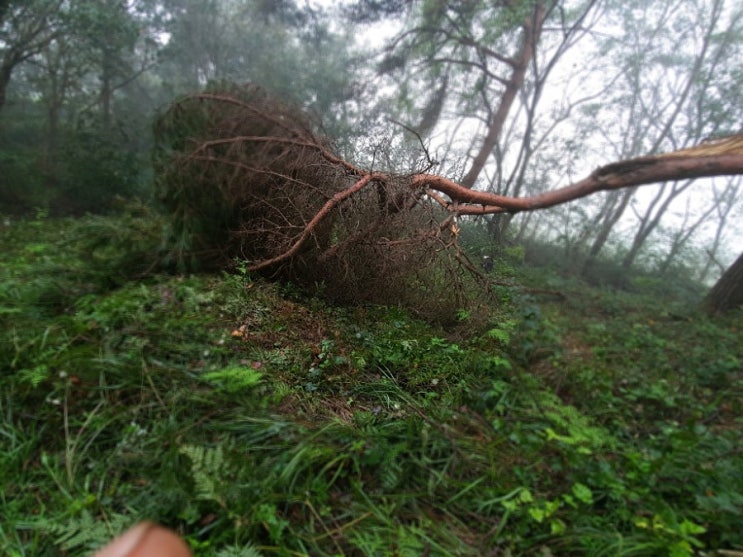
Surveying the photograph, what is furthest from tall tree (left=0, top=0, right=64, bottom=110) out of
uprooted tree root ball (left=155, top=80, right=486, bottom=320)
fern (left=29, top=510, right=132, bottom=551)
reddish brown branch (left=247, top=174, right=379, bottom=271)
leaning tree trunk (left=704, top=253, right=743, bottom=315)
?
leaning tree trunk (left=704, top=253, right=743, bottom=315)

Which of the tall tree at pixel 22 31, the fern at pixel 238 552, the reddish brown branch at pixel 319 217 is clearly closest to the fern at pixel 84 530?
the fern at pixel 238 552

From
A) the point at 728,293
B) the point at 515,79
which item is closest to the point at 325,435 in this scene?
the point at 728,293

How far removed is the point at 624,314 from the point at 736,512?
5.45m

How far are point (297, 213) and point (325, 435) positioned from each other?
252 centimetres

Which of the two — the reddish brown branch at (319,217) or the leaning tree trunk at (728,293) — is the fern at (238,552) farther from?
the leaning tree trunk at (728,293)

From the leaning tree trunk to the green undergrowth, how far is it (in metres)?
3.73

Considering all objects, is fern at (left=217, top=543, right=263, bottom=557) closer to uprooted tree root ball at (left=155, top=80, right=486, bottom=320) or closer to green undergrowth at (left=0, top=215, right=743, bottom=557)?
green undergrowth at (left=0, top=215, right=743, bottom=557)

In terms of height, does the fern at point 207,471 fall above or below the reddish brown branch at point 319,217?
below

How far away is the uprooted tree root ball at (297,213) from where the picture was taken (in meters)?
3.61

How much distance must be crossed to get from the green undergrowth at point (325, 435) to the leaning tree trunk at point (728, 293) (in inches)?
147

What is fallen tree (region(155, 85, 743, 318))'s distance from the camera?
Answer: 143 inches

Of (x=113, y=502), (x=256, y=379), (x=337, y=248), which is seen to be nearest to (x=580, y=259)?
(x=337, y=248)

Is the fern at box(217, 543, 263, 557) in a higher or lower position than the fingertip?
lower

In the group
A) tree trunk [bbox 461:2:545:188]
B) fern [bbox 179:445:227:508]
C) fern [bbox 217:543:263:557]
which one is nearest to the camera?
fern [bbox 217:543:263:557]
